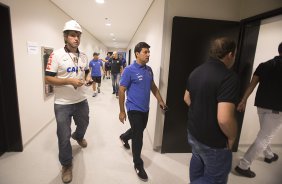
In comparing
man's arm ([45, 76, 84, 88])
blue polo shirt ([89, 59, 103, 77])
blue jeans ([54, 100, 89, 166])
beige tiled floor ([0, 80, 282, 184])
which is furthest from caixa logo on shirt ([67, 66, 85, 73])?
blue polo shirt ([89, 59, 103, 77])

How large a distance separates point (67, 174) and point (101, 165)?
1.42 feet

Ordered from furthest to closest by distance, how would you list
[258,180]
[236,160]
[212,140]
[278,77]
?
[236,160]
[258,180]
[278,77]
[212,140]

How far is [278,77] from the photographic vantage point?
6.45 ft

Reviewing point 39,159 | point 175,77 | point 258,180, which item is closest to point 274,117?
point 258,180

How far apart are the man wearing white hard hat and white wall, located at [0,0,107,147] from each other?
922 mm

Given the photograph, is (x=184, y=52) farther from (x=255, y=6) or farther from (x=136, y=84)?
(x=255, y=6)

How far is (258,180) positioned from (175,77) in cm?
160

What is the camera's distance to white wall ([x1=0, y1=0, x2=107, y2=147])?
7.71 feet

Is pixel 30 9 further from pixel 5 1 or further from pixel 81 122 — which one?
pixel 81 122

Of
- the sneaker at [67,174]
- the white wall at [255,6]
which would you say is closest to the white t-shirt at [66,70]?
the sneaker at [67,174]

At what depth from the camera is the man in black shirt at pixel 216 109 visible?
116cm

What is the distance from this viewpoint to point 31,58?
2727mm

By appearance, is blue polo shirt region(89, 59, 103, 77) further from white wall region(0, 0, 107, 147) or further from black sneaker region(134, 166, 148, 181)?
black sneaker region(134, 166, 148, 181)

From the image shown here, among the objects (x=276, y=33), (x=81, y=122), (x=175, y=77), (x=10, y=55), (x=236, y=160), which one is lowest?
(x=236, y=160)
